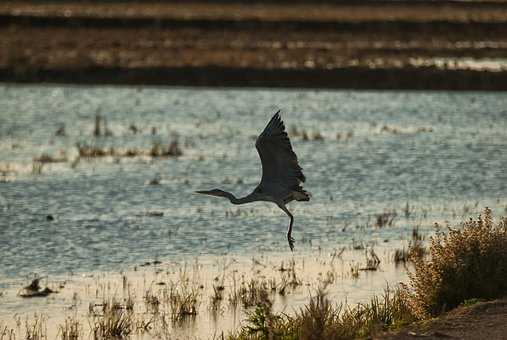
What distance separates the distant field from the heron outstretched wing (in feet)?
83.7

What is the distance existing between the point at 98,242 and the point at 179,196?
13.1 feet

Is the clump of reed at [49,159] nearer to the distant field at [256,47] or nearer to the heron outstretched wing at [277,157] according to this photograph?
the heron outstretched wing at [277,157]

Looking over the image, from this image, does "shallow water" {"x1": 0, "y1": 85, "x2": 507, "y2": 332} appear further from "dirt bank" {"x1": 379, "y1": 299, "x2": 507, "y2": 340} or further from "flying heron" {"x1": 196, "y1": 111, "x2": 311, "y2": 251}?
"dirt bank" {"x1": 379, "y1": 299, "x2": 507, "y2": 340}

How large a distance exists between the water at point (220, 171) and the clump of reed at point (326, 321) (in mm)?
4327

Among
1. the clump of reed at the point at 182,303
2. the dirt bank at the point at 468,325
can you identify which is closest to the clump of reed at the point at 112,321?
the clump of reed at the point at 182,303

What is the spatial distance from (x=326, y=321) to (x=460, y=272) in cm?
190

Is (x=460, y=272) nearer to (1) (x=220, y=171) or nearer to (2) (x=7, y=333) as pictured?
(2) (x=7, y=333)

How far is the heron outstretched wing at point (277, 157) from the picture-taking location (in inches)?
453

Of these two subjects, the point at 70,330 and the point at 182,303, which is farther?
the point at 182,303

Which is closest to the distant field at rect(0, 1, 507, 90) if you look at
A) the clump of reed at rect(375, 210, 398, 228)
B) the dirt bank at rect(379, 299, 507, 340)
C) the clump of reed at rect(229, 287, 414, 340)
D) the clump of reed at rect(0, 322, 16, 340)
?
the clump of reed at rect(375, 210, 398, 228)

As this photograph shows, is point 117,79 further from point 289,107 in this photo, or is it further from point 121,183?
point 121,183

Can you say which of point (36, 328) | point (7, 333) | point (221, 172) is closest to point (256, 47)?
point (221, 172)

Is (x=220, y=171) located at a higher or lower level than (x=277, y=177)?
higher

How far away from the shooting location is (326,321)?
32.9 ft
